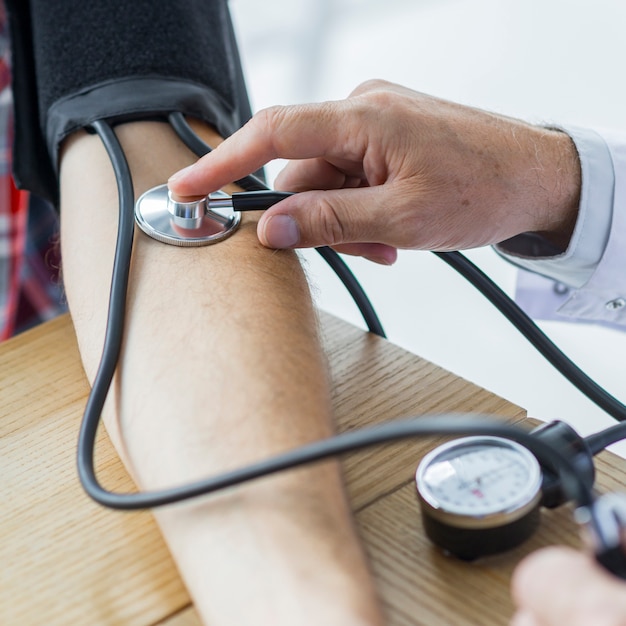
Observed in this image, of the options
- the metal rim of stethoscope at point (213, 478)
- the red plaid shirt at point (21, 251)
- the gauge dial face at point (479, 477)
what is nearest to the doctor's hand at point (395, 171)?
the metal rim of stethoscope at point (213, 478)

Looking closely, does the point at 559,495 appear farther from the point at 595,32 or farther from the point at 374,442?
the point at 595,32

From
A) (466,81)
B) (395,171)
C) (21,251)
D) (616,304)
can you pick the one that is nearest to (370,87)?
(395,171)

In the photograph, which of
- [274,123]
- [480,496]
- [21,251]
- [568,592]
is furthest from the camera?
[21,251]

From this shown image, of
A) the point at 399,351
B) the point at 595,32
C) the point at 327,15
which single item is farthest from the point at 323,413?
the point at 327,15

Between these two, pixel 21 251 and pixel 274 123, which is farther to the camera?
pixel 21 251

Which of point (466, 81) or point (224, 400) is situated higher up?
point (224, 400)

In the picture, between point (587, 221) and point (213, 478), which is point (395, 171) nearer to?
point (587, 221)

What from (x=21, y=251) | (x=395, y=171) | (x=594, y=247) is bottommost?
(x=21, y=251)

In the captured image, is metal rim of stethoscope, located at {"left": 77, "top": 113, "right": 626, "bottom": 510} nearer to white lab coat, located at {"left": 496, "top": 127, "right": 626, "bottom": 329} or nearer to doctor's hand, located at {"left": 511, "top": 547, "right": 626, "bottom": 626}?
doctor's hand, located at {"left": 511, "top": 547, "right": 626, "bottom": 626}

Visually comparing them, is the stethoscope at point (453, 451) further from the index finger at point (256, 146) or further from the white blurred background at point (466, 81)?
the white blurred background at point (466, 81)

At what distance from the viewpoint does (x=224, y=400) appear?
506mm

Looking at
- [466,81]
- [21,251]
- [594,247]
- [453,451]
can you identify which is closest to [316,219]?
[453,451]

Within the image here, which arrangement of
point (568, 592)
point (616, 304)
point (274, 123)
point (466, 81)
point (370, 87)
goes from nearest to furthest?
point (568, 592), point (274, 123), point (370, 87), point (616, 304), point (466, 81)

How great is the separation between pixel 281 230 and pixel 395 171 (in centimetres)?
12
